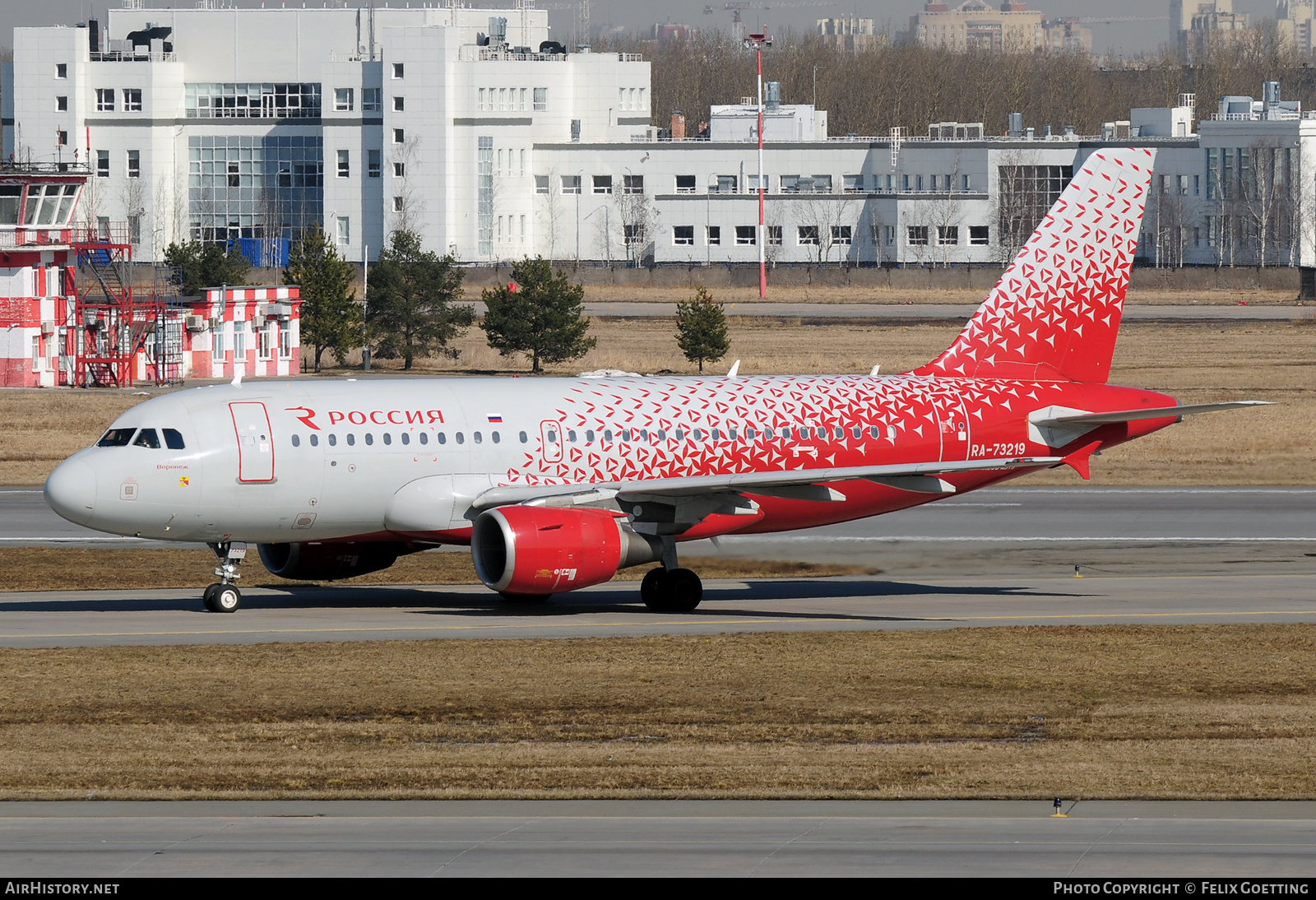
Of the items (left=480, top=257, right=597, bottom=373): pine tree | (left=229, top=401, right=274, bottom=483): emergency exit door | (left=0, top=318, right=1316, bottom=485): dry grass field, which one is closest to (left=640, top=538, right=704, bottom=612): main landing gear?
(left=229, top=401, right=274, bottom=483): emergency exit door

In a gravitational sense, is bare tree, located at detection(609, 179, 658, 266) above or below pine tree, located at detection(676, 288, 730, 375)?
above

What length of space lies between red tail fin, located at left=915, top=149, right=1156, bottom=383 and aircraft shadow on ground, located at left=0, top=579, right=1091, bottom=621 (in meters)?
5.16

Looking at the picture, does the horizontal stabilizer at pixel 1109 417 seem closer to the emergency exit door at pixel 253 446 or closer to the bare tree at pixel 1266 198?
the emergency exit door at pixel 253 446

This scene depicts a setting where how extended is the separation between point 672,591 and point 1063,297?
39.8 feet

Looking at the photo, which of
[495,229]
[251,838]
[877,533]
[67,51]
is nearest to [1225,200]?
[495,229]

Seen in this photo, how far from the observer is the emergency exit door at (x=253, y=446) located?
35.5 metres

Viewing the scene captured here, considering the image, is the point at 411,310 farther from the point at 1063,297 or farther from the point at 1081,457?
the point at 1081,457

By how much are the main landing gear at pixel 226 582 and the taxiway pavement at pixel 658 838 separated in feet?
50.6

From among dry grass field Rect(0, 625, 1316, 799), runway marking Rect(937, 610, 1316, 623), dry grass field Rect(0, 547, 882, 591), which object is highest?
dry grass field Rect(0, 625, 1316, 799)

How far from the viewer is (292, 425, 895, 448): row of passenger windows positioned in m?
36.4

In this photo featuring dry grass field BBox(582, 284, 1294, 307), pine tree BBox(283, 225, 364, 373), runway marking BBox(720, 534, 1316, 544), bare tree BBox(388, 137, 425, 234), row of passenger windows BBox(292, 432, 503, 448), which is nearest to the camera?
row of passenger windows BBox(292, 432, 503, 448)

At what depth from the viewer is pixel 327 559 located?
37969mm

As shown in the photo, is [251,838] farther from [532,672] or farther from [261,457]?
[261,457]

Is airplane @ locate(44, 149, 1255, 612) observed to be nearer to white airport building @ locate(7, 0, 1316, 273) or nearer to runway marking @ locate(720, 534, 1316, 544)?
runway marking @ locate(720, 534, 1316, 544)
